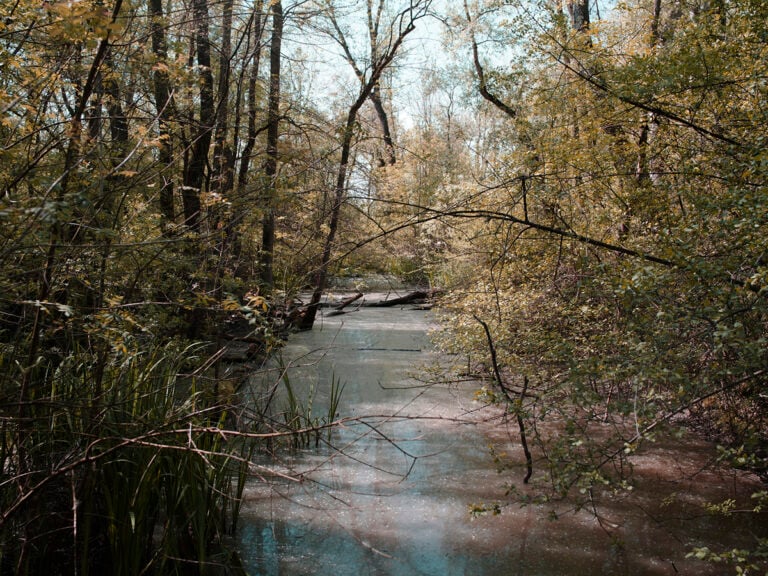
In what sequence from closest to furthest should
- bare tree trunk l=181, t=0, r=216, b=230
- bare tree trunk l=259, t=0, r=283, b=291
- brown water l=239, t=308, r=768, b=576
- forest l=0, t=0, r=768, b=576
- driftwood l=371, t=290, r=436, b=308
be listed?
forest l=0, t=0, r=768, b=576 < brown water l=239, t=308, r=768, b=576 < bare tree trunk l=181, t=0, r=216, b=230 < bare tree trunk l=259, t=0, r=283, b=291 < driftwood l=371, t=290, r=436, b=308

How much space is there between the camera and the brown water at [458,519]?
348 centimetres

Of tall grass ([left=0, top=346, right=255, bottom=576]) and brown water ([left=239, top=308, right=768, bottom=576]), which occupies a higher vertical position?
tall grass ([left=0, top=346, right=255, bottom=576])

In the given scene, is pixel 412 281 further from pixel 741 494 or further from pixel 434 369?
pixel 741 494

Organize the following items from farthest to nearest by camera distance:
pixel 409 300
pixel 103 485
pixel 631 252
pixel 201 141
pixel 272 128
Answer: pixel 409 300, pixel 272 128, pixel 201 141, pixel 631 252, pixel 103 485

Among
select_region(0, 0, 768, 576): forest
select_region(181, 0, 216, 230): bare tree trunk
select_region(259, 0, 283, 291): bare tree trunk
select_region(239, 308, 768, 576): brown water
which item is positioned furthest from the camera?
select_region(259, 0, 283, 291): bare tree trunk

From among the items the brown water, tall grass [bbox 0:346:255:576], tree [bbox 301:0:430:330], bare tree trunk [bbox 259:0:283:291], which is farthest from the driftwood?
tall grass [bbox 0:346:255:576]

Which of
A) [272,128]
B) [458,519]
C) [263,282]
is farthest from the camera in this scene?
[272,128]

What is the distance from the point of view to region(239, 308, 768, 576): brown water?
11.4 ft

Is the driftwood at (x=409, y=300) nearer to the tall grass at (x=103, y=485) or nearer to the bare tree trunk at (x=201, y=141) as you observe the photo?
the bare tree trunk at (x=201, y=141)

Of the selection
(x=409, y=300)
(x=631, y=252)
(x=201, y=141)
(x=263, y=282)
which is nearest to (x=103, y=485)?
(x=263, y=282)

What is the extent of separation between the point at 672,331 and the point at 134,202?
10.6 ft

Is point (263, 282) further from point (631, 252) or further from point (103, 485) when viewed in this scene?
point (631, 252)

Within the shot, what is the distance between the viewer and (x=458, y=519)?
400 cm

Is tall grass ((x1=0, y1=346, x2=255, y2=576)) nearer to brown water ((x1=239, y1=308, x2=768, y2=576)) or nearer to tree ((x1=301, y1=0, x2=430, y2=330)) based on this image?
brown water ((x1=239, y1=308, x2=768, y2=576))
